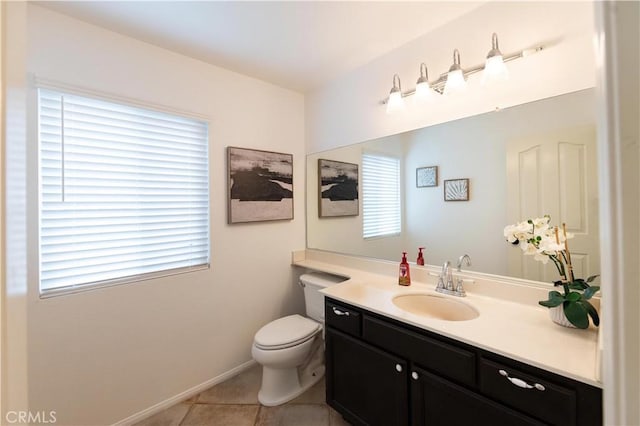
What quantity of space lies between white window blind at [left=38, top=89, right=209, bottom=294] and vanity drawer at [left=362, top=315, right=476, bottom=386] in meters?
1.35

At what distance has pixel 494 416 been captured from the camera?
3.34 ft

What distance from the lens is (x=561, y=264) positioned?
1.21 meters

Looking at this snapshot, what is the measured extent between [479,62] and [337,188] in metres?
1.36

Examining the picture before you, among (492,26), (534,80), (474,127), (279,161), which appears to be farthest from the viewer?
(279,161)

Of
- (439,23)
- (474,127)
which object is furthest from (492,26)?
(474,127)

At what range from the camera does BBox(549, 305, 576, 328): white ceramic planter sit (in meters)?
1.13

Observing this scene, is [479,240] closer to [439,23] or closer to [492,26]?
[492,26]

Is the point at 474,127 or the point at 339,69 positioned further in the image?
the point at 339,69

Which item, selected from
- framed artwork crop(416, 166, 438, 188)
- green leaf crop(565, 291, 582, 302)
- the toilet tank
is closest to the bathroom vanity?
green leaf crop(565, 291, 582, 302)

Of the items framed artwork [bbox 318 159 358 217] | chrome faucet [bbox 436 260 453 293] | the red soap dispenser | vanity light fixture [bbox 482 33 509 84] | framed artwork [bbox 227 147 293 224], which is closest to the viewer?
vanity light fixture [bbox 482 33 509 84]

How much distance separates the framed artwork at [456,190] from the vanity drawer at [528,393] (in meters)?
0.95

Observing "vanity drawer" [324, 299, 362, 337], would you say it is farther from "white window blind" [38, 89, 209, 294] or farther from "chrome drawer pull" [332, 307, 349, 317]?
"white window blind" [38, 89, 209, 294]

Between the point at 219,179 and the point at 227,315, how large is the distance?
1078 millimetres

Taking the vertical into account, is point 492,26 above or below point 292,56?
below
